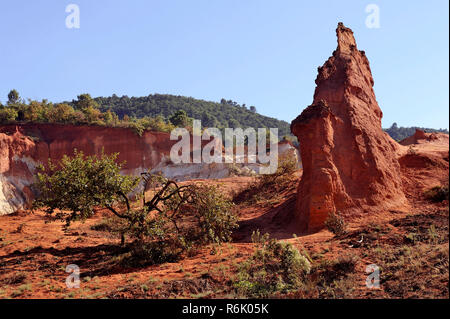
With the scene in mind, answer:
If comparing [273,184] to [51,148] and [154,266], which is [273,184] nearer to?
[154,266]

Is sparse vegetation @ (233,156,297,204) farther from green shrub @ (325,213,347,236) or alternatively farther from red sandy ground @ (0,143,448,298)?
green shrub @ (325,213,347,236)

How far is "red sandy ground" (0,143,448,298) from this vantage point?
7.62 m

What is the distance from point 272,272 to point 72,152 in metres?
25.5

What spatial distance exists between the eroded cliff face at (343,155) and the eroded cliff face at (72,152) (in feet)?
33.2

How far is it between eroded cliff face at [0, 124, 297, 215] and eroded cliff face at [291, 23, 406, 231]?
1012 centimetres

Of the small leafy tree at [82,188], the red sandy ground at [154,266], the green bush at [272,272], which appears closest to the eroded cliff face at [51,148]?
the red sandy ground at [154,266]

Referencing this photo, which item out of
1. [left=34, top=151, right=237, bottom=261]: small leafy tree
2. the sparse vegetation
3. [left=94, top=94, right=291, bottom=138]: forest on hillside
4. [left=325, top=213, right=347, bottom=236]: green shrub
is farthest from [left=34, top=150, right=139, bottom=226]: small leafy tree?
[left=94, top=94, right=291, bottom=138]: forest on hillside

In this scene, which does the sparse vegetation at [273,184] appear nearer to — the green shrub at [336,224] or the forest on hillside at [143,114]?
the green shrub at [336,224]

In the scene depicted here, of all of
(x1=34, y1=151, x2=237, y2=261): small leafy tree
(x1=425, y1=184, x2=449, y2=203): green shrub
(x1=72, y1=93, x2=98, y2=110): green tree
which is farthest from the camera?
(x1=72, y1=93, x2=98, y2=110): green tree

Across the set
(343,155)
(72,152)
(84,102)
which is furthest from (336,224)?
(84,102)

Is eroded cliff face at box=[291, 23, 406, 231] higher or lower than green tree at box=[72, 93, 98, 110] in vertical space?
→ lower

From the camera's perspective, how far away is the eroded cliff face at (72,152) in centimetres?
2391
